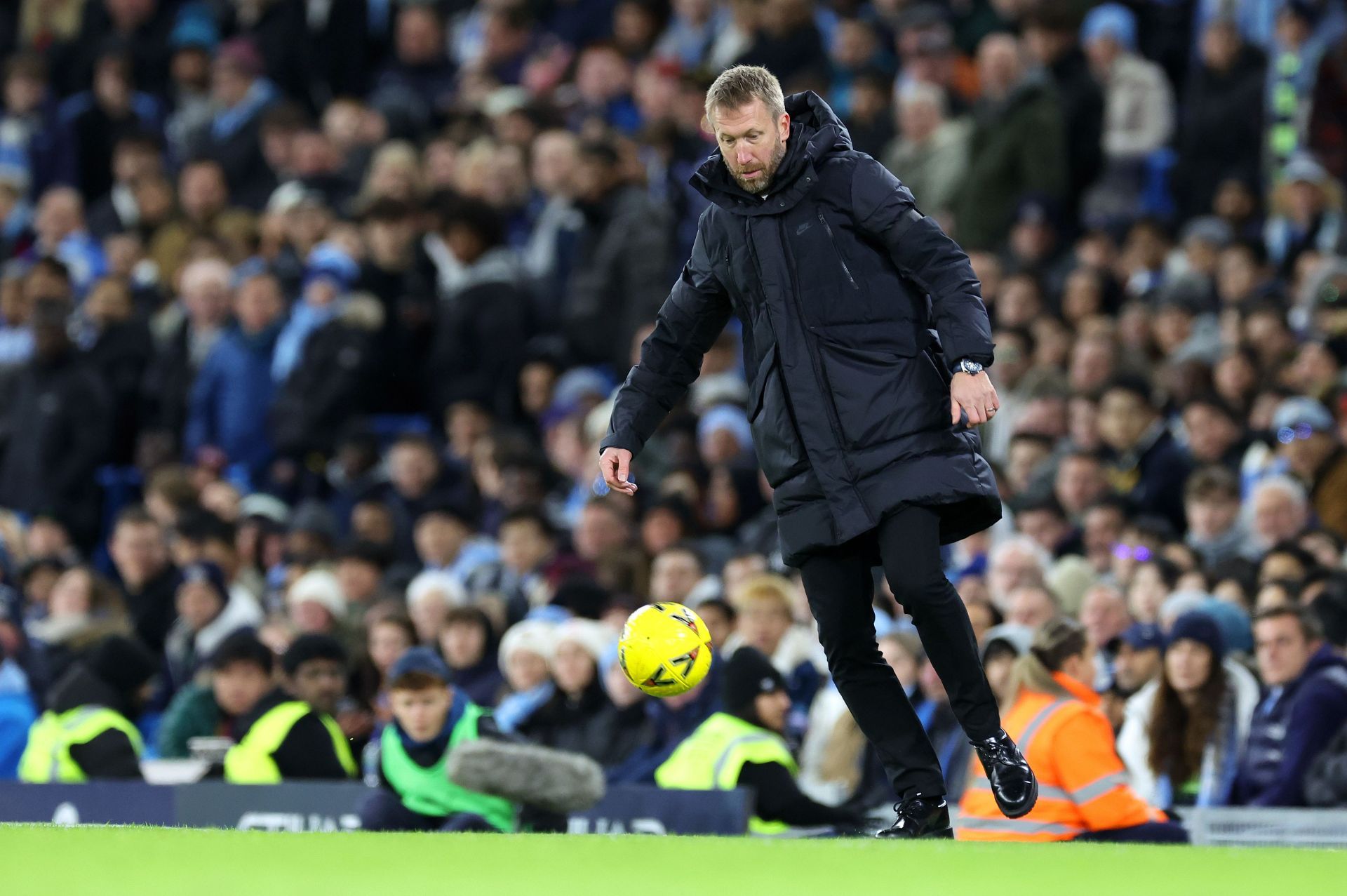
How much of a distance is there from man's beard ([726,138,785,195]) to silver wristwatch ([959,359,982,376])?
2.86 feet

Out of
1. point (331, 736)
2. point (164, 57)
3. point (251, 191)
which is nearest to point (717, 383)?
point (331, 736)

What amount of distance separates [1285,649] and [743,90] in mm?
4410

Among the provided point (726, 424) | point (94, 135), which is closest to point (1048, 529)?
point (726, 424)

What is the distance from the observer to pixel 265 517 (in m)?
15.5

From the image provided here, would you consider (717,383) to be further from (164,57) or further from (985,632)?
(164,57)

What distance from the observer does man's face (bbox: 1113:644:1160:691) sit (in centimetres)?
1094

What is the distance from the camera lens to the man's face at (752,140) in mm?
7109

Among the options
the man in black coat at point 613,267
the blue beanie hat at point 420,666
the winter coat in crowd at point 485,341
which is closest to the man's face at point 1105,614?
the blue beanie hat at point 420,666

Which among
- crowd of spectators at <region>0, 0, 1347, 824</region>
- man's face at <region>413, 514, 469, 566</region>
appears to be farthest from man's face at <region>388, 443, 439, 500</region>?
man's face at <region>413, 514, 469, 566</region>

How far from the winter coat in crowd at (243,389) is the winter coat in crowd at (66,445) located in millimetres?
881

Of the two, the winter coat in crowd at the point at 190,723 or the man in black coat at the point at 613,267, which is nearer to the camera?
the winter coat in crowd at the point at 190,723

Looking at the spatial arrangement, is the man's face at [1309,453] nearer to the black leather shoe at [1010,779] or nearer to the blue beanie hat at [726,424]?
the blue beanie hat at [726,424]

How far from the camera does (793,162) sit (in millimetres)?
7234

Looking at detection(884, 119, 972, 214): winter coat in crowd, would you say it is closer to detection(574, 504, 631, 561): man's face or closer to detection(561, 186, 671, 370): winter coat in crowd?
detection(561, 186, 671, 370): winter coat in crowd
